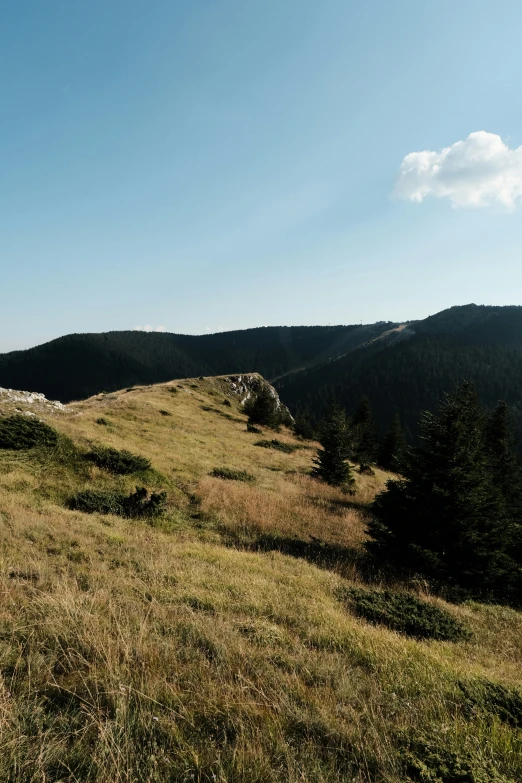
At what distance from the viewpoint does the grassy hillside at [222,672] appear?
294 cm

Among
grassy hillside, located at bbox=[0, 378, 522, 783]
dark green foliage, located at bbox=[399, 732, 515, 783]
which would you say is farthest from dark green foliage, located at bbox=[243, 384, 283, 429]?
dark green foliage, located at bbox=[399, 732, 515, 783]

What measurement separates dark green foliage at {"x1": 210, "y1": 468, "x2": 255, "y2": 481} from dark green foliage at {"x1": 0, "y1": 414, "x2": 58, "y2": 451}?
8243 mm

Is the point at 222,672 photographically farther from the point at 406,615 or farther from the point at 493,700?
the point at 406,615

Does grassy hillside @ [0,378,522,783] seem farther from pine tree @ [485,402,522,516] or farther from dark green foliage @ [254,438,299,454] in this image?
pine tree @ [485,402,522,516]

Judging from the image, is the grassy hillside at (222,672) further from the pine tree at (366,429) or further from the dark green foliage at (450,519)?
the pine tree at (366,429)

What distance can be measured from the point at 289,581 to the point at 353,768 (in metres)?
5.22

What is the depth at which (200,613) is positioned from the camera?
550 centimetres

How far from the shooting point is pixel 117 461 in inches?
664

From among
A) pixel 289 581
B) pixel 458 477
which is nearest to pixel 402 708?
pixel 289 581

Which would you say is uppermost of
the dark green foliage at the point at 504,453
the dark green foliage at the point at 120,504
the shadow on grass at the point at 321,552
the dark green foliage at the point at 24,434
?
the dark green foliage at the point at 24,434

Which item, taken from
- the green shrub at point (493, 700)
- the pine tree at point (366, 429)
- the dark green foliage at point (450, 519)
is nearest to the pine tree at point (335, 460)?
the dark green foliage at point (450, 519)

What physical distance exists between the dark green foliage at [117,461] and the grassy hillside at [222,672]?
5964 mm

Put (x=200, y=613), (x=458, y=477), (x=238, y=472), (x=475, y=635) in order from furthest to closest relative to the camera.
A: 1. (x=238, y=472)
2. (x=458, y=477)
3. (x=475, y=635)
4. (x=200, y=613)

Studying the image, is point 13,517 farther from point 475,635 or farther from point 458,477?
point 458,477
